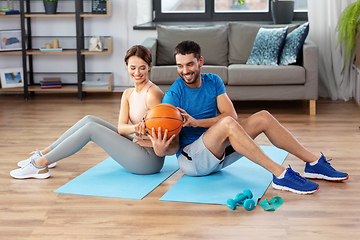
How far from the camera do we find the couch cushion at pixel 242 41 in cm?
489

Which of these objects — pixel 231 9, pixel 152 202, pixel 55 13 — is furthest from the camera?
pixel 231 9

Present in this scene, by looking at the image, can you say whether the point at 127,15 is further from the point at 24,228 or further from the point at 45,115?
the point at 24,228

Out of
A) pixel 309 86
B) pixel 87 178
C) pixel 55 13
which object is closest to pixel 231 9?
pixel 309 86

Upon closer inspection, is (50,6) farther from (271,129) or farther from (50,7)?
(271,129)

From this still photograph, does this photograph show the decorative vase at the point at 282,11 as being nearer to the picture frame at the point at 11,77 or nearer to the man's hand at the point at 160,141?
the picture frame at the point at 11,77

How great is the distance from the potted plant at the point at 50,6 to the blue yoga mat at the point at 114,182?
3017 millimetres

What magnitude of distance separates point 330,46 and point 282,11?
0.69 meters

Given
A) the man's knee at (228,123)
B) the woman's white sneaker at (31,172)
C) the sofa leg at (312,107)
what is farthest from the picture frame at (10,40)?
→ the man's knee at (228,123)

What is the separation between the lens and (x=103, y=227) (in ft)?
6.63

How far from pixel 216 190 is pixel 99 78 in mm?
3496

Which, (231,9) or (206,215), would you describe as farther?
(231,9)

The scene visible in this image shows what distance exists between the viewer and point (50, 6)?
17.1ft

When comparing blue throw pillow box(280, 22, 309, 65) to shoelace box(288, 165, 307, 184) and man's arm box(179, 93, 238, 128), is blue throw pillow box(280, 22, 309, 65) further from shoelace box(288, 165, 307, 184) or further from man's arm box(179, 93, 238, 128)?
shoelace box(288, 165, 307, 184)

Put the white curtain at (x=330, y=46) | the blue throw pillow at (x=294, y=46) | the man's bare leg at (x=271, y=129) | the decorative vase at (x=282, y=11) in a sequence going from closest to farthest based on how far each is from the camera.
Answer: the man's bare leg at (x=271, y=129) < the blue throw pillow at (x=294, y=46) < the white curtain at (x=330, y=46) < the decorative vase at (x=282, y=11)
